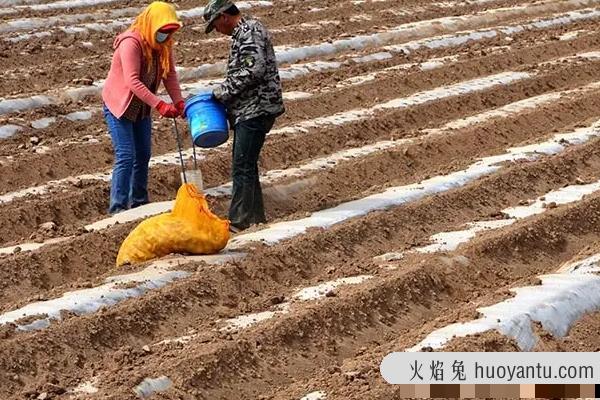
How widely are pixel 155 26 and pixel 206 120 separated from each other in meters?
0.69

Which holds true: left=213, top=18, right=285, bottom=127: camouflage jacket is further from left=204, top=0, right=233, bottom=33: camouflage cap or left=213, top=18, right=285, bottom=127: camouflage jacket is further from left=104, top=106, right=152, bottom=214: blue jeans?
left=104, top=106, right=152, bottom=214: blue jeans

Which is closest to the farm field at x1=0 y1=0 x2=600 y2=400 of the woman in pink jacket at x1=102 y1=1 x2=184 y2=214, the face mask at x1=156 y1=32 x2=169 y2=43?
the woman in pink jacket at x1=102 y1=1 x2=184 y2=214

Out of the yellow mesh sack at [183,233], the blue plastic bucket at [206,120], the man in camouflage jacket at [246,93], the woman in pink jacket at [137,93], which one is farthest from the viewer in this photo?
the woman in pink jacket at [137,93]

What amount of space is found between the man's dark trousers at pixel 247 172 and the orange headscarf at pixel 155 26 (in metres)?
0.65

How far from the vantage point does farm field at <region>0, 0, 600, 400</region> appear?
20.4 ft

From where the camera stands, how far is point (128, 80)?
823 cm

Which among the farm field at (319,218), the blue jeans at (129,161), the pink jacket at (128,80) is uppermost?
the pink jacket at (128,80)

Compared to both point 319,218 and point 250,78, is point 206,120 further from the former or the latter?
point 319,218

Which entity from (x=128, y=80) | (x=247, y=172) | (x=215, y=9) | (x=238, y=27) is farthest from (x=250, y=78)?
(x=128, y=80)

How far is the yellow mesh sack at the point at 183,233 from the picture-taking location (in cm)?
758

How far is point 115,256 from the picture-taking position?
26.3ft

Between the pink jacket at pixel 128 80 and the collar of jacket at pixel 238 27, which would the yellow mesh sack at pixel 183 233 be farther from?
the collar of jacket at pixel 238 27

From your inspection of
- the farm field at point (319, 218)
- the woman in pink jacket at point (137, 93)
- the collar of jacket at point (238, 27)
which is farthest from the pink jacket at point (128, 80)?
the farm field at point (319, 218)

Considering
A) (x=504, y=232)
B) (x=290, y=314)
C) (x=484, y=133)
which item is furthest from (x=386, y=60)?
(x=290, y=314)
